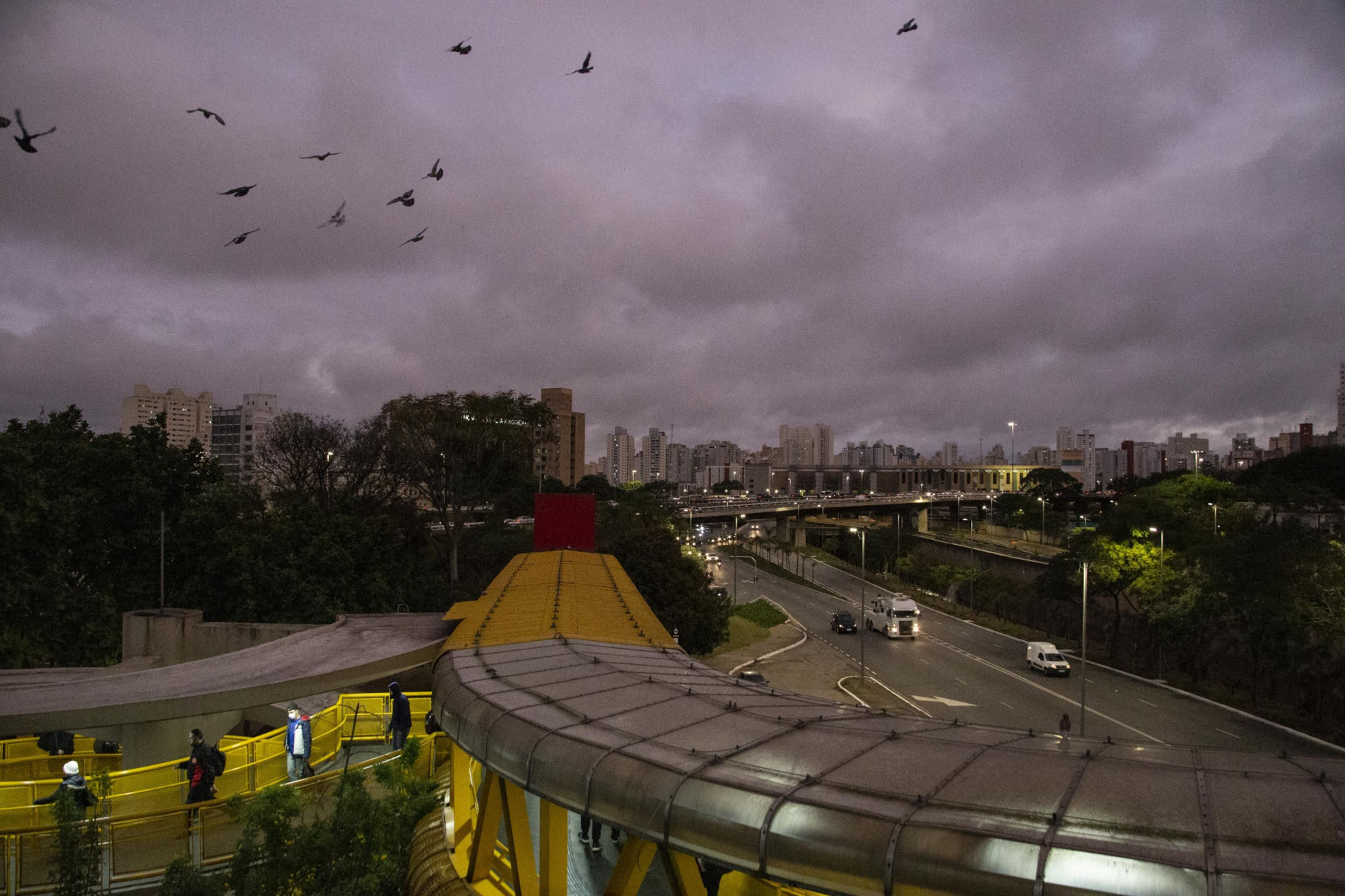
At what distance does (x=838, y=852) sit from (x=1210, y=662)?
38005mm

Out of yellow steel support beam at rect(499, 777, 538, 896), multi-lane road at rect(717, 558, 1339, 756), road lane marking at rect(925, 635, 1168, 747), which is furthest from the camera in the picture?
road lane marking at rect(925, 635, 1168, 747)

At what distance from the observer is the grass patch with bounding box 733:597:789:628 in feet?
164

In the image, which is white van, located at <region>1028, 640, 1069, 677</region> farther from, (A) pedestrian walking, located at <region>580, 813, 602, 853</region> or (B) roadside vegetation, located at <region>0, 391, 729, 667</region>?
(A) pedestrian walking, located at <region>580, 813, 602, 853</region>

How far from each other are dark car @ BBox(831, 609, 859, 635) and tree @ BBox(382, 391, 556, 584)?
73.7ft

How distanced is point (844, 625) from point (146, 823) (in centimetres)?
4255

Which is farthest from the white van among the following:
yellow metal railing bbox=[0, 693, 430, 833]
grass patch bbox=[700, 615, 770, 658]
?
yellow metal railing bbox=[0, 693, 430, 833]

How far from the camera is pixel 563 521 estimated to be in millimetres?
31875

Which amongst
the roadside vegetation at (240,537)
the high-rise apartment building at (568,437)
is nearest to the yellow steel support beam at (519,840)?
the roadside vegetation at (240,537)

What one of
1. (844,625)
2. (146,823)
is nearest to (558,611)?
(146,823)

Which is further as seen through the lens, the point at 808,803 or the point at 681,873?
the point at 681,873

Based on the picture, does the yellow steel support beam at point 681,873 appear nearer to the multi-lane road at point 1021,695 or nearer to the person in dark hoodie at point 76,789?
the person in dark hoodie at point 76,789

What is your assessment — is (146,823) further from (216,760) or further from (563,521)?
(563,521)

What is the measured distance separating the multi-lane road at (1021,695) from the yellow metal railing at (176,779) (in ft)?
47.3

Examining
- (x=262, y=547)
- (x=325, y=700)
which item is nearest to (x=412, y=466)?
(x=262, y=547)
